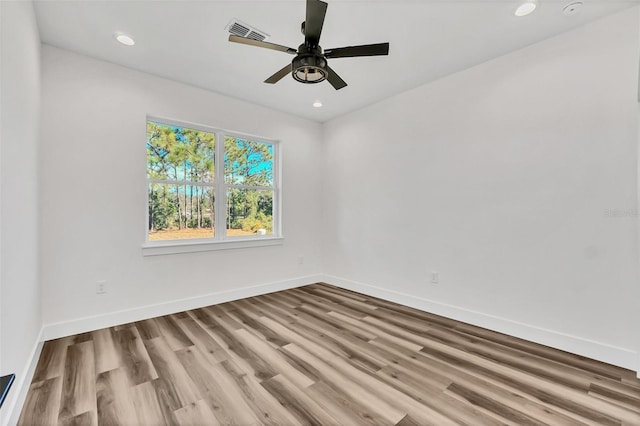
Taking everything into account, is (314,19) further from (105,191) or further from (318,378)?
(105,191)

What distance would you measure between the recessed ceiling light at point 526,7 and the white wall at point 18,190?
10.7ft

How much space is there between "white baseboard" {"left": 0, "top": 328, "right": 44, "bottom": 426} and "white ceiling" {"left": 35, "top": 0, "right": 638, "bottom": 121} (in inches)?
105

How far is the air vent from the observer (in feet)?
8.12

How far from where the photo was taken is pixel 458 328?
304cm

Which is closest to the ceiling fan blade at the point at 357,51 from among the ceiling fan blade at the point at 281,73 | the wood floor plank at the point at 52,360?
the ceiling fan blade at the point at 281,73

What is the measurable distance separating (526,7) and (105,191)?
4087mm

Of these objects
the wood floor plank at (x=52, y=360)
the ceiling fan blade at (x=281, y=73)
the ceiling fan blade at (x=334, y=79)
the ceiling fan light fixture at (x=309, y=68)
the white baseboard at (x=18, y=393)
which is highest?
the ceiling fan blade at (x=281, y=73)

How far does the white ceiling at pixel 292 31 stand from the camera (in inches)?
89.7

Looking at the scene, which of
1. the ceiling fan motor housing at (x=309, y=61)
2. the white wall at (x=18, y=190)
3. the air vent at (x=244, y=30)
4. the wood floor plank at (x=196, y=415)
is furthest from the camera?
the air vent at (x=244, y=30)

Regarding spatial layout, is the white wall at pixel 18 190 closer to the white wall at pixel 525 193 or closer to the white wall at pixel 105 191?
the white wall at pixel 105 191

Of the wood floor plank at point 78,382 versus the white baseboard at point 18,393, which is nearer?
the white baseboard at point 18,393

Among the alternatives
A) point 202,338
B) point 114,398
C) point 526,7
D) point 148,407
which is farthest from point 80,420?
point 526,7

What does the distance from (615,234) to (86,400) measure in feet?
13.0

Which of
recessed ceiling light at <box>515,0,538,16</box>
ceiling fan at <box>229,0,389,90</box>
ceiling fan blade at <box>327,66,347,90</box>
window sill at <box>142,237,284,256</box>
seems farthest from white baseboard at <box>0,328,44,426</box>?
recessed ceiling light at <box>515,0,538,16</box>
